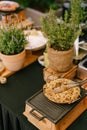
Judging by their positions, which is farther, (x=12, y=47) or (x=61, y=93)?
(x=12, y=47)

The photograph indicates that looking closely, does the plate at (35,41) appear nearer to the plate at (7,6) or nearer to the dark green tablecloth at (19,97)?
the dark green tablecloth at (19,97)

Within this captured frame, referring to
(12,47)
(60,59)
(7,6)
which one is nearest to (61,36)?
(60,59)

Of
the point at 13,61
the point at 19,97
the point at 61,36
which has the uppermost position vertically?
the point at 61,36

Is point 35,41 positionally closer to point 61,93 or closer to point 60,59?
point 60,59

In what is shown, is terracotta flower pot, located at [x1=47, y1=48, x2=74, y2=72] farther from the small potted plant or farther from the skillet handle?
the skillet handle

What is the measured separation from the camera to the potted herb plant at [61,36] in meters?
1.10

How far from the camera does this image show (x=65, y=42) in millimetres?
1104

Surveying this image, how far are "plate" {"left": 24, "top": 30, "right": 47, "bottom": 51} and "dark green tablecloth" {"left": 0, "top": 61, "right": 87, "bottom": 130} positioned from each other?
10 centimetres

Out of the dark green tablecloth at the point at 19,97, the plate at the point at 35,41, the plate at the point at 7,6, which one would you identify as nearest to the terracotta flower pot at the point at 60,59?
the dark green tablecloth at the point at 19,97

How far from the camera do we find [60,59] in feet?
3.67

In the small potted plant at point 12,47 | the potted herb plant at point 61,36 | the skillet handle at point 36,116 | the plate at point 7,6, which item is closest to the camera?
the skillet handle at point 36,116

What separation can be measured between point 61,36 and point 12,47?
27cm

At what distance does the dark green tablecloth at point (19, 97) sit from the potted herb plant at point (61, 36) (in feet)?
0.53

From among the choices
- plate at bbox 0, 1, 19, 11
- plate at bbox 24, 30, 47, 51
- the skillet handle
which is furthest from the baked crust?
plate at bbox 0, 1, 19, 11
